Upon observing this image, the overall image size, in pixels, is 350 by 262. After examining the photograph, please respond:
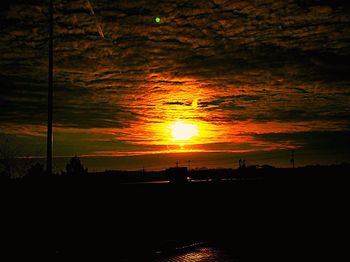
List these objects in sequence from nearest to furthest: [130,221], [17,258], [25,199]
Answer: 1. [17,258]
2. [25,199]
3. [130,221]

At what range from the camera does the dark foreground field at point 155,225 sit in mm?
11797

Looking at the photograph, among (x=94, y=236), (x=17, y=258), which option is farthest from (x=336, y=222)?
(x=17, y=258)

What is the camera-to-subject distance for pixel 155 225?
16.2 meters

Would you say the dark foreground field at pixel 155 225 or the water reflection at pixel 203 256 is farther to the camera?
the dark foreground field at pixel 155 225

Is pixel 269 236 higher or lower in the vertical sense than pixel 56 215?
lower

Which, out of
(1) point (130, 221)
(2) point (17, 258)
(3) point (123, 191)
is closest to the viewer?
(2) point (17, 258)

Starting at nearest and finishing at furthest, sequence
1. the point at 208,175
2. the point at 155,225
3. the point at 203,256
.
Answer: the point at 203,256 → the point at 155,225 → the point at 208,175

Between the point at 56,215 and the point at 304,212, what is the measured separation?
55.6ft

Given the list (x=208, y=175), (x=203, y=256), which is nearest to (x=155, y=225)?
(x=203, y=256)

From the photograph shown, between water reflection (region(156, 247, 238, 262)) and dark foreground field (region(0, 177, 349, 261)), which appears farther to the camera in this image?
dark foreground field (region(0, 177, 349, 261))

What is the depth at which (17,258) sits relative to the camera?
10.3 m

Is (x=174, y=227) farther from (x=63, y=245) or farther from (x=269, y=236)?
(x=63, y=245)

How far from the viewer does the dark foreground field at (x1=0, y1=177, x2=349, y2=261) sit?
11.8 metres

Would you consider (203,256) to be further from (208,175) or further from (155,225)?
(208,175)
